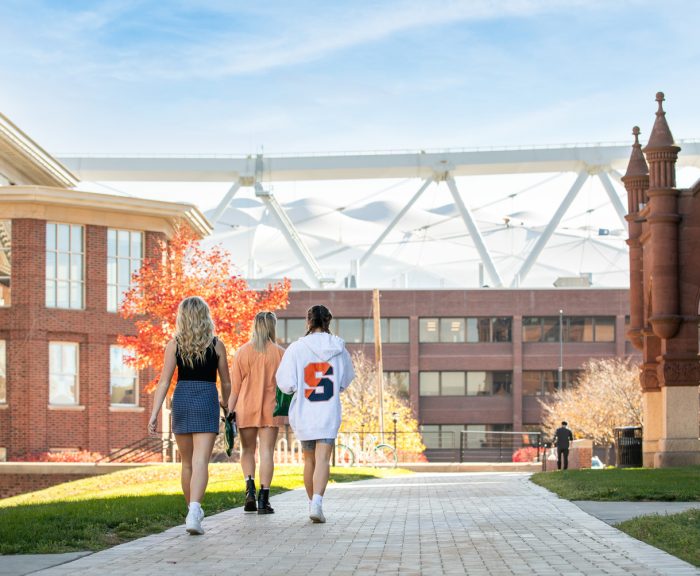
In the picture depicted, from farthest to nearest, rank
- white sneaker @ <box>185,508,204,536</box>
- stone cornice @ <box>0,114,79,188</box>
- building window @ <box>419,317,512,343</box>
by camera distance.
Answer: building window @ <box>419,317,512,343</box>, stone cornice @ <box>0,114,79,188</box>, white sneaker @ <box>185,508,204,536</box>

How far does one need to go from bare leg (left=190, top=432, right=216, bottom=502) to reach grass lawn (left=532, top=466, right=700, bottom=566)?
356 cm

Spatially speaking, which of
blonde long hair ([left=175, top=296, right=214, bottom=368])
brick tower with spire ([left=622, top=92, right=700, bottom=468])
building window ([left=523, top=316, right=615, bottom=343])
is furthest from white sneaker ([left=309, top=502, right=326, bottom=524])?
building window ([left=523, top=316, right=615, bottom=343])

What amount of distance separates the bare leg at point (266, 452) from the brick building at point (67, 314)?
2924 centimetres

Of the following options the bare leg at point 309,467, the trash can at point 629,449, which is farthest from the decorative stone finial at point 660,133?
the bare leg at point 309,467

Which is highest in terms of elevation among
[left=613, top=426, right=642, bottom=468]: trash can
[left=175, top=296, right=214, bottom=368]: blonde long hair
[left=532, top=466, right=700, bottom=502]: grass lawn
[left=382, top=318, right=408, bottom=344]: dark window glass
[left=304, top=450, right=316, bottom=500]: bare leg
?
[left=382, top=318, right=408, bottom=344]: dark window glass

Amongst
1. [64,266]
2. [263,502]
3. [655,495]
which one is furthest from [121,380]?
[263,502]

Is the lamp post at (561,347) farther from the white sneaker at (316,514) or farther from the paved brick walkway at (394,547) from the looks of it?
the white sneaker at (316,514)

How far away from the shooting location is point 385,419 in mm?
66750

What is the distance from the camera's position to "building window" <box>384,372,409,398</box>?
8006cm

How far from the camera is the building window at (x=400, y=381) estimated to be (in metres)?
80.1

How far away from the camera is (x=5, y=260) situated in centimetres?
4294

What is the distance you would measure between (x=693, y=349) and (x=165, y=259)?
19514 millimetres

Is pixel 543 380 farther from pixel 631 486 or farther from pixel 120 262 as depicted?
pixel 631 486

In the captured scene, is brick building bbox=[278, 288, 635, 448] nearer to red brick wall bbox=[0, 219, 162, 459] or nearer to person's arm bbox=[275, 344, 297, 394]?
red brick wall bbox=[0, 219, 162, 459]
